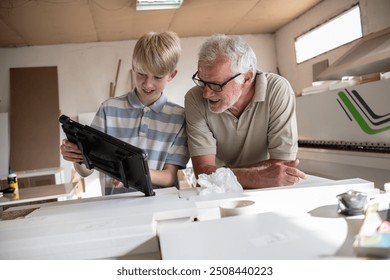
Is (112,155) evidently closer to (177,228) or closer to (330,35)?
(177,228)

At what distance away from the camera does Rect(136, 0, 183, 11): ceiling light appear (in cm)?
409

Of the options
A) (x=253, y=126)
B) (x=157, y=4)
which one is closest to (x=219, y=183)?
(x=253, y=126)

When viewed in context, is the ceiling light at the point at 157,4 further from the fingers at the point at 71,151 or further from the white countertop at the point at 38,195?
the fingers at the point at 71,151

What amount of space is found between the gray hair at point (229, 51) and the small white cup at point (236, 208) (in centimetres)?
75

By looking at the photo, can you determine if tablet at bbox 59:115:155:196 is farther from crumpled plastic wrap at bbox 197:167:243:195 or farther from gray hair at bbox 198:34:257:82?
gray hair at bbox 198:34:257:82

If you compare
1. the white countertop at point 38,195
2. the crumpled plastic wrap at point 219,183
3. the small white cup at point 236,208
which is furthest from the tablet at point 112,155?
the white countertop at point 38,195

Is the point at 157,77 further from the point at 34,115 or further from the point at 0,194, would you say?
the point at 34,115

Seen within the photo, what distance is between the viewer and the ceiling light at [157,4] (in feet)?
13.4

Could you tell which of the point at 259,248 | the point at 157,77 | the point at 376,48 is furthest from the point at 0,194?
the point at 376,48

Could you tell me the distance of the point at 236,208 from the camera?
92cm

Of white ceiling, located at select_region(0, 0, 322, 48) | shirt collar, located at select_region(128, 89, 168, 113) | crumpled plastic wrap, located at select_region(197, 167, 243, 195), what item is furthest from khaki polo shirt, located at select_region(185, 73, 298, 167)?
white ceiling, located at select_region(0, 0, 322, 48)

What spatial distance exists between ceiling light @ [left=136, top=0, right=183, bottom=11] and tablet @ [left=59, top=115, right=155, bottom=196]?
10.5 ft

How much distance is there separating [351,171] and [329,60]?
272 centimetres

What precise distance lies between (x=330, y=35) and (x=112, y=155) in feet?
15.1
